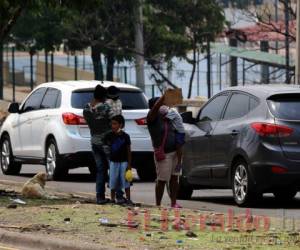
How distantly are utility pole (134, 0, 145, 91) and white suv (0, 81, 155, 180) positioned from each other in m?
18.8

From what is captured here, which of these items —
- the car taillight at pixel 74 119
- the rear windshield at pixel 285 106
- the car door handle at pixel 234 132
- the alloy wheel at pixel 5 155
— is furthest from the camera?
the alloy wheel at pixel 5 155

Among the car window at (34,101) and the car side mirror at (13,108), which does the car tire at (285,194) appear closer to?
the car window at (34,101)

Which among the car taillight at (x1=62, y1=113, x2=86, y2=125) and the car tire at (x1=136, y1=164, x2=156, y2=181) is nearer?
the car taillight at (x1=62, y1=113, x2=86, y2=125)

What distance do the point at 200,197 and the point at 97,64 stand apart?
87.0 feet

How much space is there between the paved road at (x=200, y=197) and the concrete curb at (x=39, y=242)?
383cm

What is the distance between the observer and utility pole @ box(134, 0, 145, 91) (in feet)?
131

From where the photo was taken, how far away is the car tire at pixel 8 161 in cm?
2159

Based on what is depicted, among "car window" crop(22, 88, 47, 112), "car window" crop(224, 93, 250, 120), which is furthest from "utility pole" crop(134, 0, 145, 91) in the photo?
"car window" crop(224, 93, 250, 120)

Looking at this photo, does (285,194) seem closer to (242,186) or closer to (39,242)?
(242,186)

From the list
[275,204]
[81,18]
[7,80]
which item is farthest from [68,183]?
[7,80]

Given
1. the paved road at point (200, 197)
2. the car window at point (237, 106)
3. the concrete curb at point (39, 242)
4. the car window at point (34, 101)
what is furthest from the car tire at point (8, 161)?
the concrete curb at point (39, 242)

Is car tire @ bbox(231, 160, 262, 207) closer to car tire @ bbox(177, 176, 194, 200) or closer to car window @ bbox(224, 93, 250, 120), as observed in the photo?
car window @ bbox(224, 93, 250, 120)

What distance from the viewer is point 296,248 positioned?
9984mm

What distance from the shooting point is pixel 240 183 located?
591 inches
